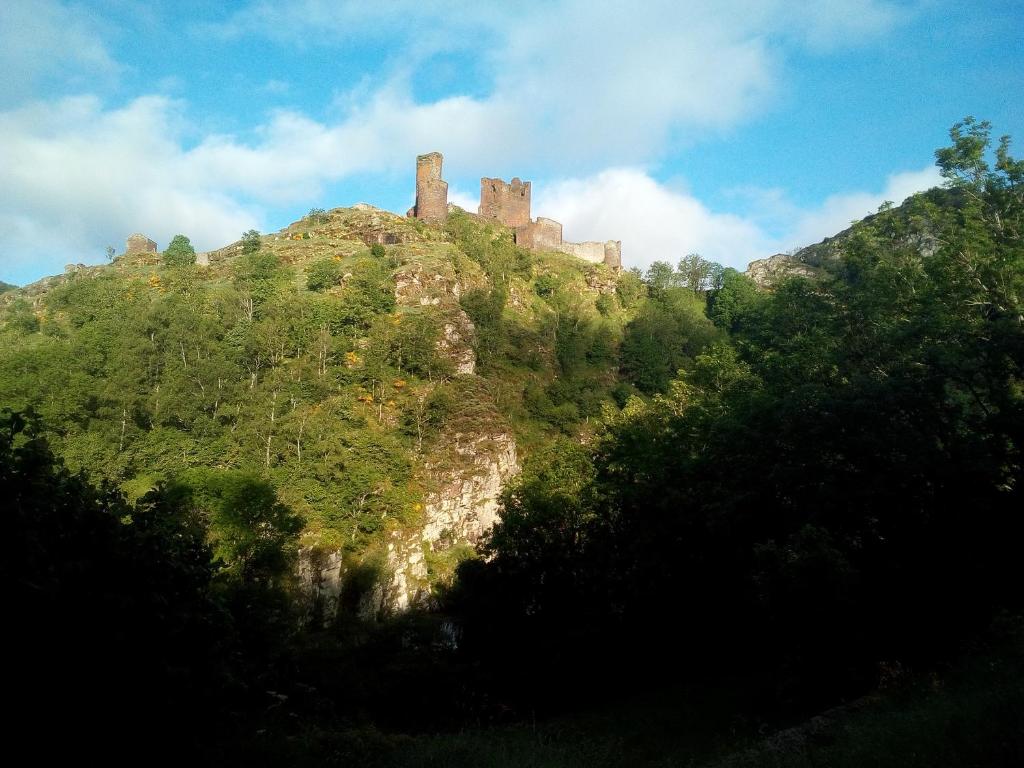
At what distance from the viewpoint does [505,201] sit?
8512 cm

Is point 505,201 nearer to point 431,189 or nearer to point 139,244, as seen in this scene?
point 431,189

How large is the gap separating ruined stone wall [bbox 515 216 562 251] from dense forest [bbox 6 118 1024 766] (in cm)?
2531

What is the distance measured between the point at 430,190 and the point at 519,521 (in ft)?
176

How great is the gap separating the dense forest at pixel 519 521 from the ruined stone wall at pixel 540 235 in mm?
25307

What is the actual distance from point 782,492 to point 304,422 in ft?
96.2

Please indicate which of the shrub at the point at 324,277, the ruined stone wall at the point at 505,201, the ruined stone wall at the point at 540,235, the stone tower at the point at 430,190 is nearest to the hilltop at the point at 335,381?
the shrub at the point at 324,277

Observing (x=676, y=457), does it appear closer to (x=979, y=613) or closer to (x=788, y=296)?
(x=979, y=613)

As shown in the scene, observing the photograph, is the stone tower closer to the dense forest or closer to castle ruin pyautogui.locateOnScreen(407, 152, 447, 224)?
castle ruin pyautogui.locateOnScreen(407, 152, 447, 224)

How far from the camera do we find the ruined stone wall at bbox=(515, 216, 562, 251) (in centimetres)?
8150

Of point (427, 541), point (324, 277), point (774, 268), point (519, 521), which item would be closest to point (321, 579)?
point (427, 541)

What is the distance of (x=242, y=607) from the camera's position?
13.0 m

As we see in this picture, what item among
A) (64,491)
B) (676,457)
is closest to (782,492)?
(676,457)

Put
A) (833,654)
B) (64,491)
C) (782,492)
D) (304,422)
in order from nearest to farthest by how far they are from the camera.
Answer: (64,491), (833,654), (782,492), (304,422)

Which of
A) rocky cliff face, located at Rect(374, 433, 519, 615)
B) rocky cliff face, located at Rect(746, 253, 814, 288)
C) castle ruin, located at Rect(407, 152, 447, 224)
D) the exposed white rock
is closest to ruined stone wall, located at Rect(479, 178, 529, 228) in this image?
castle ruin, located at Rect(407, 152, 447, 224)
